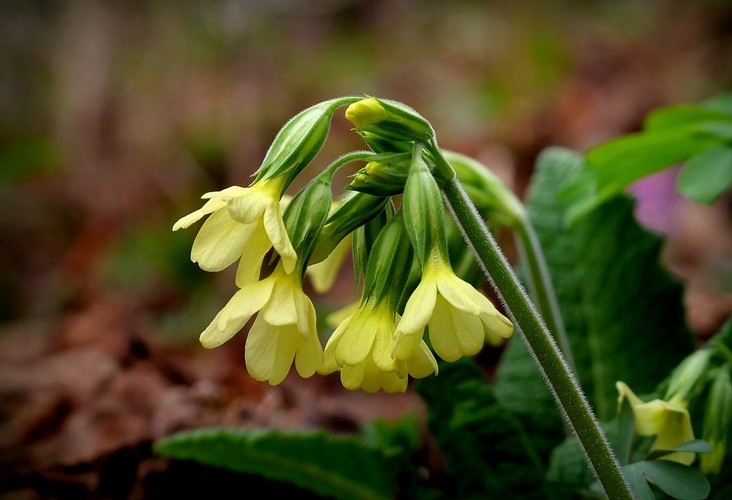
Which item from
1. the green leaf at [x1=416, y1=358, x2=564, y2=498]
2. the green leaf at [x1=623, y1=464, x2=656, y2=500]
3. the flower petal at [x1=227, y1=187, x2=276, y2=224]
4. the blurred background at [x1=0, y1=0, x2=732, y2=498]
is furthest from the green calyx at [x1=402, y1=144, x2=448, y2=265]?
the blurred background at [x1=0, y1=0, x2=732, y2=498]

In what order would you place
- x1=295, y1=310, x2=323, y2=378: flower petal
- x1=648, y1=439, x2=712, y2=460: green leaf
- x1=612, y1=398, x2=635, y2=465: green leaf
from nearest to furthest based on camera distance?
x1=295, y1=310, x2=323, y2=378: flower petal, x1=648, y1=439, x2=712, y2=460: green leaf, x1=612, y1=398, x2=635, y2=465: green leaf

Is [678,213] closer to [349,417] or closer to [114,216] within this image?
[349,417]

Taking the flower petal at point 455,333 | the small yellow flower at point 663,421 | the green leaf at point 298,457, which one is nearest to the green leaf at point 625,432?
the small yellow flower at point 663,421

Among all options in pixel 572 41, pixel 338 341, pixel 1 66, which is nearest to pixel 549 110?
pixel 572 41

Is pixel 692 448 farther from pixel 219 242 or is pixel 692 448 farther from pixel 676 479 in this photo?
pixel 219 242

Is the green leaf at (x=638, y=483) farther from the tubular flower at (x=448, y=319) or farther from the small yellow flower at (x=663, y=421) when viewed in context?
the tubular flower at (x=448, y=319)

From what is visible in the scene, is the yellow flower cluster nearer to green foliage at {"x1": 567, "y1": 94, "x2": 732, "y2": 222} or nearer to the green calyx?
the green calyx
